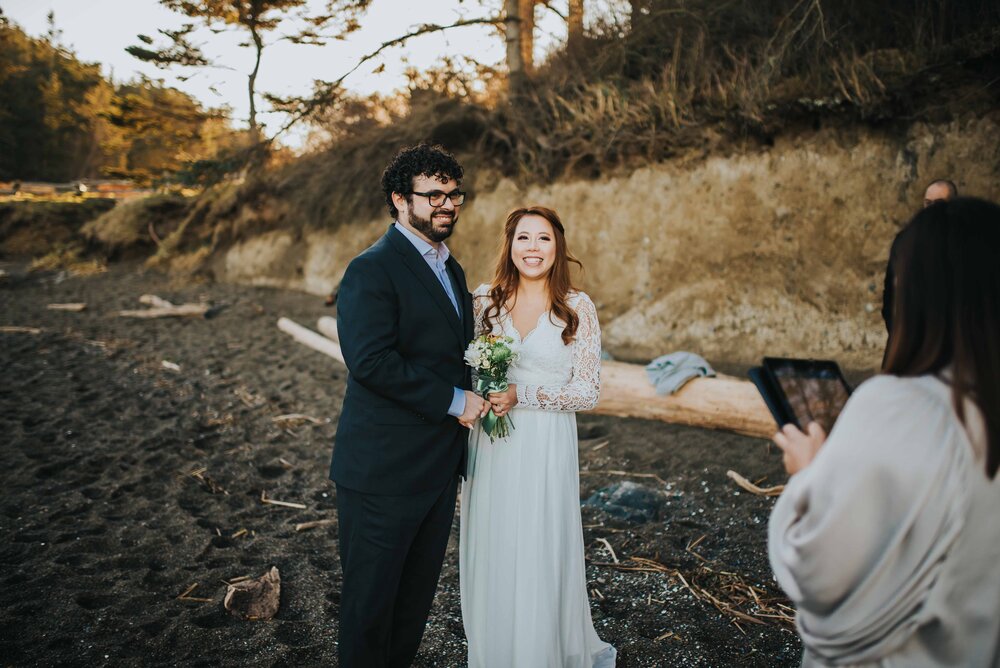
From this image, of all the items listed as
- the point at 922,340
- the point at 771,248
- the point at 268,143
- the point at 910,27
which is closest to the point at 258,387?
the point at 268,143

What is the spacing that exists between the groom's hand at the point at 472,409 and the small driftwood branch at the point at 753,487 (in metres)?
3.26

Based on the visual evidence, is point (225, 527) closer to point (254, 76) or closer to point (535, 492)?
point (535, 492)

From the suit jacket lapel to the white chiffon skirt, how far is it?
0.64 metres

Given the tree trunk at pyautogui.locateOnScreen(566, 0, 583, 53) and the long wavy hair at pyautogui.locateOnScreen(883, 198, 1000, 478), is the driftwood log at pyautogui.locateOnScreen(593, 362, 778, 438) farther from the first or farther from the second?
the tree trunk at pyautogui.locateOnScreen(566, 0, 583, 53)

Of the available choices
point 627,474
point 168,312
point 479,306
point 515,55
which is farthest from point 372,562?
point 168,312

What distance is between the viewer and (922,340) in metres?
1.40

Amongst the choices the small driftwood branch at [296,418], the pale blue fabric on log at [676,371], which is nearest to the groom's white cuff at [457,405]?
the pale blue fabric on log at [676,371]

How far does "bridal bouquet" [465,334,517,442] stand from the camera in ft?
9.04

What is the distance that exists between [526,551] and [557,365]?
0.93m

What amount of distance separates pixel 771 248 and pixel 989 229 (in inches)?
307

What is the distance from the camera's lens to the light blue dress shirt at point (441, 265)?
270 cm

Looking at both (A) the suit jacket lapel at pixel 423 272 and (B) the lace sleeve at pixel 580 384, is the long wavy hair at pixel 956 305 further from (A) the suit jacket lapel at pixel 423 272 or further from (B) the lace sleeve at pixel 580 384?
(A) the suit jacket lapel at pixel 423 272

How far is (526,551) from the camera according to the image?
9.45ft

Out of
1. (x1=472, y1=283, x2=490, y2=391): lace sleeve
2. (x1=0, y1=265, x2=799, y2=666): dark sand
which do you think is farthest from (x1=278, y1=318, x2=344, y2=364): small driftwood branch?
(x1=472, y1=283, x2=490, y2=391): lace sleeve
